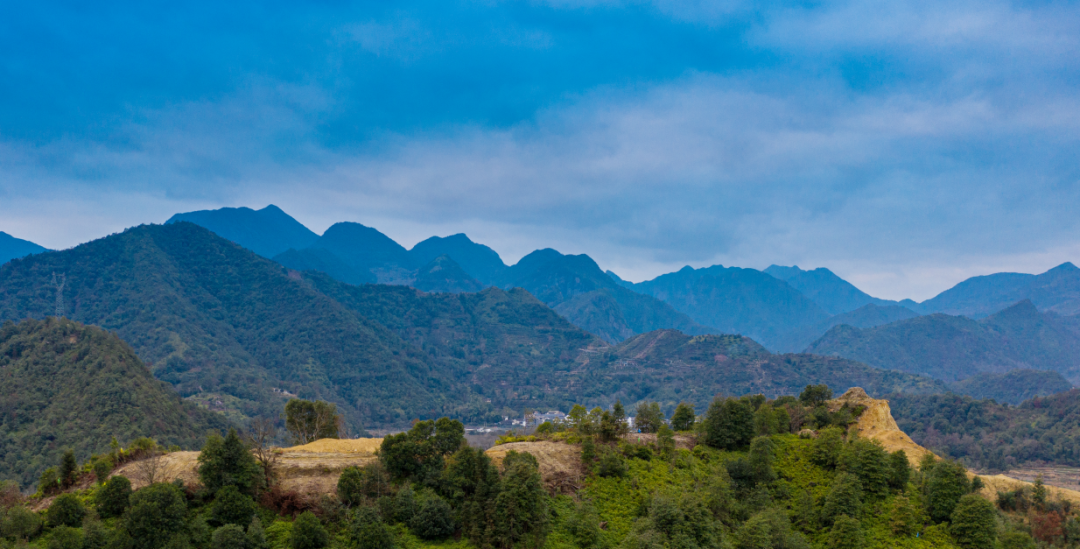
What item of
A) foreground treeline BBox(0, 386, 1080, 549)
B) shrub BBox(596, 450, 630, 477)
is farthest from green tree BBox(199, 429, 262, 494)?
shrub BBox(596, 450, 630, 477)

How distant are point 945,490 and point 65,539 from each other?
7869cm

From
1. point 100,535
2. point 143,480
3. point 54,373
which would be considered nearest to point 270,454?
point 143,480

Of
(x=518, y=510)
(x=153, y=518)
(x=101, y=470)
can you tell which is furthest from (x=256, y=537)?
(x=518, y=510)

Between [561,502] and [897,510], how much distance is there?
35142 millimetres

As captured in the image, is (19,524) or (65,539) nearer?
(65,539)

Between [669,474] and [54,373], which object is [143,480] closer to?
[669,474]

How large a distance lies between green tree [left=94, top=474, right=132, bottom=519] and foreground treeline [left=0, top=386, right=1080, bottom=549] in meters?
0.09

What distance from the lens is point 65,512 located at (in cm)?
4119

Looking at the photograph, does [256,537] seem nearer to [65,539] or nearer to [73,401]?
[65,539]

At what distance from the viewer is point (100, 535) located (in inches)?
1522

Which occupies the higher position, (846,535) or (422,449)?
(422,449)

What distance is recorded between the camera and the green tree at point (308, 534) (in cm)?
4109

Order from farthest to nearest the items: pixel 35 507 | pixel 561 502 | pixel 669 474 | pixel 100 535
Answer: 1. pixel 669 474
2. pixel 561 502
3. pixel 35 507
4. pixel 100 535

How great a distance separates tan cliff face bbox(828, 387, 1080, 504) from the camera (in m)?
68.7
